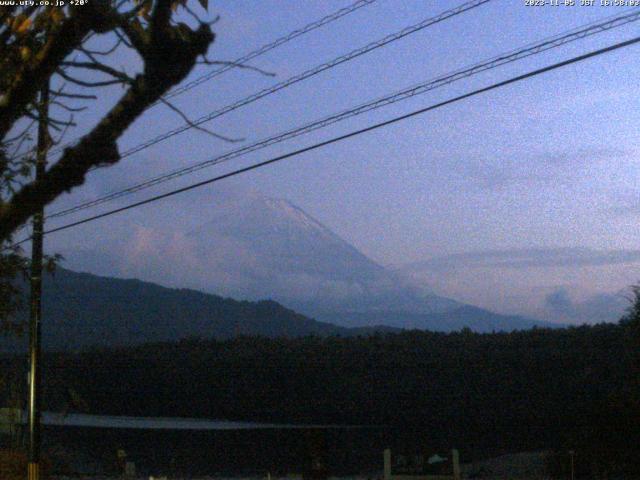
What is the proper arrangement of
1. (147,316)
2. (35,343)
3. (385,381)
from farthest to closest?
(147,316), (385,381), (35,343)

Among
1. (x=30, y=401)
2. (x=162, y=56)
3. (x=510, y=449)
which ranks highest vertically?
(x=162, y=56)

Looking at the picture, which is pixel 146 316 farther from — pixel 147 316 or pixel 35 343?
pixel 35 343

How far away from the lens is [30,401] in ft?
63.3

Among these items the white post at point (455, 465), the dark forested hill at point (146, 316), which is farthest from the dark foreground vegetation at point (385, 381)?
the dark forested hill at point (146, 316)

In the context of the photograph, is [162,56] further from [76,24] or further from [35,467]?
[35,467]

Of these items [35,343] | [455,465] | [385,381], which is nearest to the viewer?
[455,465]

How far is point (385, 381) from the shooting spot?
1747 inches

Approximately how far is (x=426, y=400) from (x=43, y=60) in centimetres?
3989

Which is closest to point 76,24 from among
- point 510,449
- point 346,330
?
point 510,449

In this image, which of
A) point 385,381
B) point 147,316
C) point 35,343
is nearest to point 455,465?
point 35,343

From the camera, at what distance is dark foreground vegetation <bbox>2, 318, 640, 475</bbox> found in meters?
38.0

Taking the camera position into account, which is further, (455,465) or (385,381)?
(385,381)

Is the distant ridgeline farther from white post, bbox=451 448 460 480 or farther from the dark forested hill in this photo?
white post, bbox=451 448 460 480

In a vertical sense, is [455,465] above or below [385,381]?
below
